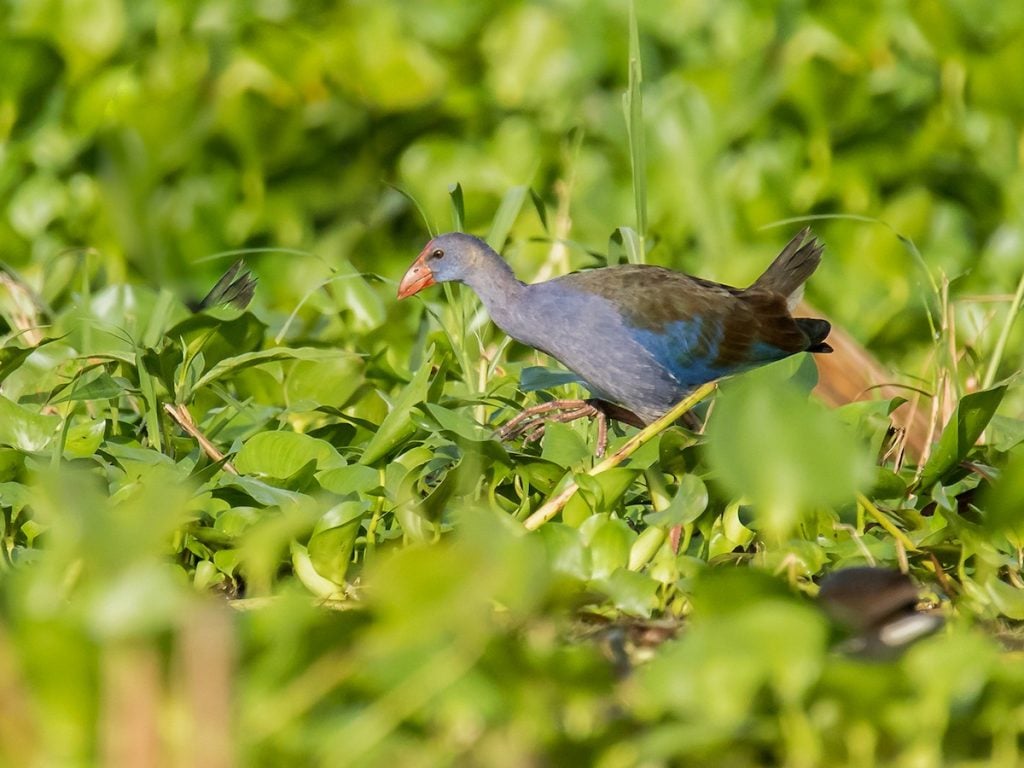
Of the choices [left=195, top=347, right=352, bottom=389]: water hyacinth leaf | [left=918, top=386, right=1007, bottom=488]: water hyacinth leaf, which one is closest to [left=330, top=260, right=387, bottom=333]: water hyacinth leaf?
[left=195, top=347, right=352, bottom=389]: water hyacinth leaf

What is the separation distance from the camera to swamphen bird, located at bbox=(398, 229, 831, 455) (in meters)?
2.86

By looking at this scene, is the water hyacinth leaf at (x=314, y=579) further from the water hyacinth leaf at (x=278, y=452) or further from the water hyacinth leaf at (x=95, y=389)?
the water hyacinth leaf at (x=95, y=389)

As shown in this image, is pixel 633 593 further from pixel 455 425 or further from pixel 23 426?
pixel 23 426

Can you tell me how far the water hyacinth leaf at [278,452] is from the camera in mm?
2289

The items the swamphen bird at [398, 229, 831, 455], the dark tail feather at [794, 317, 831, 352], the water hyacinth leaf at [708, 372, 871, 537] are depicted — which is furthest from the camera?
the dark tail feather at [794, 317, 831, 352]

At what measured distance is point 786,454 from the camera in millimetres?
1478

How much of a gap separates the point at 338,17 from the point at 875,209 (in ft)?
4.75

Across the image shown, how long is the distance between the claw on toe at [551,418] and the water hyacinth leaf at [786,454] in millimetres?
926

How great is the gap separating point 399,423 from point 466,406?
338mm

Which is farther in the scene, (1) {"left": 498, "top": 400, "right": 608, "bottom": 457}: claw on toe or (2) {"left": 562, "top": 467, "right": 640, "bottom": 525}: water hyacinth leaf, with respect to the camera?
(1) {"left": 498, "top": 400, "right": 608, "bottom": 457}: claw on toe

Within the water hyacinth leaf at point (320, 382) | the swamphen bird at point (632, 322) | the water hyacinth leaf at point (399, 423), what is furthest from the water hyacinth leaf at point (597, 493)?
the water hyacinth leaf at point (320, 382)

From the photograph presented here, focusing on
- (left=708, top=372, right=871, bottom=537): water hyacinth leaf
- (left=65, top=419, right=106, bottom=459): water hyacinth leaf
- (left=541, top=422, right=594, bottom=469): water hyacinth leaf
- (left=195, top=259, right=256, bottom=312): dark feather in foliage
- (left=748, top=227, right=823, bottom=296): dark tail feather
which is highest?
(left=708, top=372, right=871, bottom=537): water hyacinth leaf

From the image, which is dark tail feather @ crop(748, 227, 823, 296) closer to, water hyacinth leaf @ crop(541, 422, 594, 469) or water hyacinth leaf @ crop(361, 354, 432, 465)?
water hyacinth leaf @ crop(541, 422, 594, 469)

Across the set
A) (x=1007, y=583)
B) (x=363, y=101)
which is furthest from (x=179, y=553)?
(x=363, y=101)
